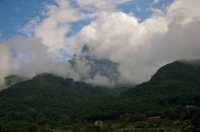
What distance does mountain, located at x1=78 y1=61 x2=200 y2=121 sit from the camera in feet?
374

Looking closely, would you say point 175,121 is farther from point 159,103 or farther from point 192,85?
point 192,85

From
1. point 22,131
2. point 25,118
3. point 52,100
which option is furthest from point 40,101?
point 22,131

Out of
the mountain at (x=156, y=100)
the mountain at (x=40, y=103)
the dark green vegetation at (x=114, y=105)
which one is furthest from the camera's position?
the mountain at (x=40, y=103)

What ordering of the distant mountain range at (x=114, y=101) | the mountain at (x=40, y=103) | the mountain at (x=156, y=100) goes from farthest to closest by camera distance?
the mountain at (x=40, y=103)
the distant mountain range at (x=114, y=101)
the mountain at (x=156, y=100)

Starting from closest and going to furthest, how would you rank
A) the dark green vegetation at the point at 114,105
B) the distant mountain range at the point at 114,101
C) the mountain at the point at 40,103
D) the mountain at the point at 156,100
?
1. the dark green vegetation at the point at 114,105
2. the mountain at the point at 156,100
3. the distant mountain range at the point at 114,101
4. the mountain at the point at 40,103

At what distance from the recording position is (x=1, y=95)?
193 meters

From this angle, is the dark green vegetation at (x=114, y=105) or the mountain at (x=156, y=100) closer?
the dark green vegetation at (x=114, y=105)

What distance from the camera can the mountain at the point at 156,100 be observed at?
11412 cm

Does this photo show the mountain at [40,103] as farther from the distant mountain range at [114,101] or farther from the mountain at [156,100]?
the mountain at [156,100]

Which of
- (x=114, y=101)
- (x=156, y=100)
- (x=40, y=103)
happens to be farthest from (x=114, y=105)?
(x=40, y=103)

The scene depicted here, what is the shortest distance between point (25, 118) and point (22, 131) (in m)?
52.0

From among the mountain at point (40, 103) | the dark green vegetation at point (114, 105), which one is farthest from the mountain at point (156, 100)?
the mountain at point (40, 103)

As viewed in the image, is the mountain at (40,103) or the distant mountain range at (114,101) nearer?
the distant mountain range at (114,101)

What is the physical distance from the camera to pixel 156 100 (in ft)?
426
